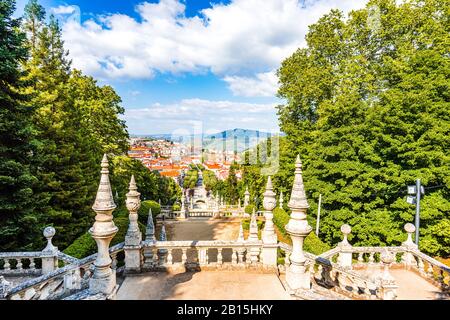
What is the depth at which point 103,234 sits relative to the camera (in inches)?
180

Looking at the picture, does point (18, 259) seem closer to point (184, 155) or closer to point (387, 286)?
point (387, 286)

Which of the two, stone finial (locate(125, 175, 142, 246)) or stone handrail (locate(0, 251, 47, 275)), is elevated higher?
stone finial (locate(125, 175, 142, 246))

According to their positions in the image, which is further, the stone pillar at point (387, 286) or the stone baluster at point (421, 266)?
the stone baluster at point (421, 266)

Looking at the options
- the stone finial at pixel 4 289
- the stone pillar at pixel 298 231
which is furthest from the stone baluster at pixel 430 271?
the stone finial at pixel 4 289

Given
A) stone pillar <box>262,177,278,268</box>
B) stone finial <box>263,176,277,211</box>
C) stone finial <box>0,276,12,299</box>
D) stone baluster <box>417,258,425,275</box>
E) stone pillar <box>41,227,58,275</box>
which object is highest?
stone finial <box>263,176,277,211</box>

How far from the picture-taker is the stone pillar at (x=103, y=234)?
4594 millimetres

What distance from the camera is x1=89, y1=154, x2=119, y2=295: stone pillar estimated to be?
15.1ft

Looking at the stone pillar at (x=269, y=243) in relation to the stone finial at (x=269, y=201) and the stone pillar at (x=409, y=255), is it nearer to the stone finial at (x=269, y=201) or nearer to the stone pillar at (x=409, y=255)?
the stone finial at (x=269, y=201)

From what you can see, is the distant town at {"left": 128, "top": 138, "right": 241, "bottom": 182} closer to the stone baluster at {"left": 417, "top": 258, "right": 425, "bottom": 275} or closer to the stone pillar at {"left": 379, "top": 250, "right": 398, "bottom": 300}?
the stone baluster at {"left": 417, "top": 258, "right": 425, "bottom": 275}

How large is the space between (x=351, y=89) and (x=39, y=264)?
717 inches

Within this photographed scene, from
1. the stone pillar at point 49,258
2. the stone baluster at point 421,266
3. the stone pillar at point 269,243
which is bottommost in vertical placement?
the stone baluster at point 421,266

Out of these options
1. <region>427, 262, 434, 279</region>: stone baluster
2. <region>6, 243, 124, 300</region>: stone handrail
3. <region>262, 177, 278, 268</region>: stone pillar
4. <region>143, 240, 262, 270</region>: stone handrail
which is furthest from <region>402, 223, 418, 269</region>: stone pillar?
<region>6, 243, 124, 300</region>: stone handrail
